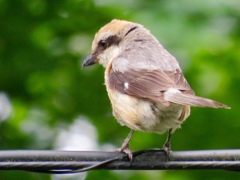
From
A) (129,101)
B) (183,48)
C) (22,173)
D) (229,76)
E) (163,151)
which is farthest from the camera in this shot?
(22,173)

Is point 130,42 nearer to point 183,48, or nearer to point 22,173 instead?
point 183,48

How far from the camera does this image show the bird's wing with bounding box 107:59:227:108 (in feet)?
21.6

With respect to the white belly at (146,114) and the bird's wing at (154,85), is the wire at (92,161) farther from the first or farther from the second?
the white belly at (146,114)

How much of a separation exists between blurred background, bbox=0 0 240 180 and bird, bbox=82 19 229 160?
8.6 inches

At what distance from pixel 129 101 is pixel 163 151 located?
872 millimetres

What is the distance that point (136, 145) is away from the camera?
29.2 feet

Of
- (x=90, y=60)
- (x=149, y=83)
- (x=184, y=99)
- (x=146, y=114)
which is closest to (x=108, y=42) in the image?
(x=90, y=60)

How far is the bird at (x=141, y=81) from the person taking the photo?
6766 millimetres

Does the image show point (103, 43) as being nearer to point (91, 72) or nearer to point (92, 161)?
point (91, 72)

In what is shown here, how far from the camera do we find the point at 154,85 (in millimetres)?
6867

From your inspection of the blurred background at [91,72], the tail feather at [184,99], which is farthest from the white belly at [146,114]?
the blurred background at [91,72]

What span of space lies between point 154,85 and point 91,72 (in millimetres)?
1858

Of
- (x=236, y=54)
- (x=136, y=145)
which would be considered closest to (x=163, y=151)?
(x=236, y=54)

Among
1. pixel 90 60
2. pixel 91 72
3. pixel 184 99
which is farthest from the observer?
pixel 91 72
